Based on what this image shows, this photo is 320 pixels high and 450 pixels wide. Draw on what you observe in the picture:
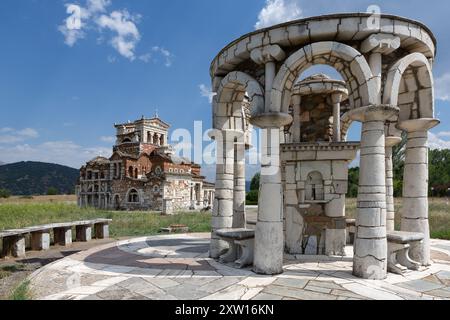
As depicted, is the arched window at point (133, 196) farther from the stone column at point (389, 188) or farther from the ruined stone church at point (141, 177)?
the stone column at point (389, 188)

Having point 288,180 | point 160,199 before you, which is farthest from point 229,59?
point 160,199

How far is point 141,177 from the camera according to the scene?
40219 mm

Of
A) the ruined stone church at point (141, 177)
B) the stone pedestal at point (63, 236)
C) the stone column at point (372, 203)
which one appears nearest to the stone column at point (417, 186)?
the stone column at point (372, 203)

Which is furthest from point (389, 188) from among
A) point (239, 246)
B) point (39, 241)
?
point (39, 241)

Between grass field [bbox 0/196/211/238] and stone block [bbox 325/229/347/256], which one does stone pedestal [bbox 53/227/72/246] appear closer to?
grass field [bbox 0/196/211/238]

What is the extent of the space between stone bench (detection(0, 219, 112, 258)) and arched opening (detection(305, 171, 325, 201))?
27.3 feet

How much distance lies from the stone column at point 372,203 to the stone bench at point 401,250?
57 cm

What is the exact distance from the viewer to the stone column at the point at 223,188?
7098 millimetres

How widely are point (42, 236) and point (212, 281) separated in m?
7.36

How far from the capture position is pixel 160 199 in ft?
121

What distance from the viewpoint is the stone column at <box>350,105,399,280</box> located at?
5.16 metres

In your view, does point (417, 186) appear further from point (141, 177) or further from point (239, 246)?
point (141, 177)

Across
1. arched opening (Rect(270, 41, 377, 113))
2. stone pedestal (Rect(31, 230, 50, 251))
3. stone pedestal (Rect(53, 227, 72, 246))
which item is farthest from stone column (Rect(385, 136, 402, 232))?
stone pedestal (Rect(31, 230, 50, 251))
